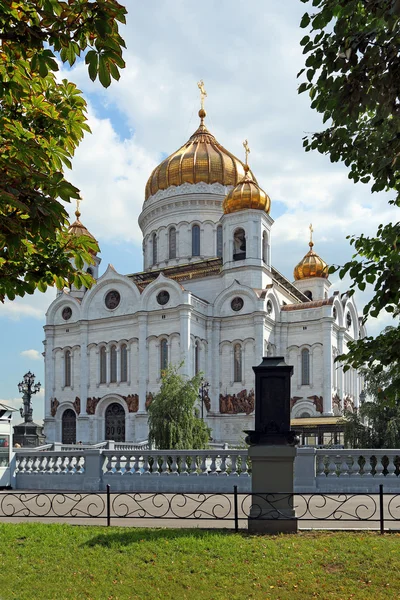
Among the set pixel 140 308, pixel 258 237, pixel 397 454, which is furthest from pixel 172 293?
pixel 397 454

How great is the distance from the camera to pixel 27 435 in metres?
36.8

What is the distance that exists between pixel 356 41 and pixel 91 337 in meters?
46.6

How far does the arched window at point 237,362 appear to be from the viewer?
48656mm

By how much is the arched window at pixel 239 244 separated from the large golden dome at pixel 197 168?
794 centimetres

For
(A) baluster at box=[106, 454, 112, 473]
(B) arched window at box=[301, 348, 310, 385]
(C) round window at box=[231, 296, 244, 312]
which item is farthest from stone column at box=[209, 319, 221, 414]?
(A) baluster at box=[106, 454, 112, 473]

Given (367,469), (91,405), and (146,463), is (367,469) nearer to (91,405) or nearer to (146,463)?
(146,463)

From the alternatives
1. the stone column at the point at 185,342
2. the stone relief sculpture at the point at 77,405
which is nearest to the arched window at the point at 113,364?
the stone relief sculpture at the point at 77,405

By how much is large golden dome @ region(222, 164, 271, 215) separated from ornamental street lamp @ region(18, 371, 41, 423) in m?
19.5

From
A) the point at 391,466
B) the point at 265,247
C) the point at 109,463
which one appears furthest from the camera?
the point at 265,247

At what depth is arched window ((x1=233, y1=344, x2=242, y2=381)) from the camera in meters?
48.7

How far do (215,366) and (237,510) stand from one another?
3810 centimetres

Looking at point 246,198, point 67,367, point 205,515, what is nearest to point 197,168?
point 246,198

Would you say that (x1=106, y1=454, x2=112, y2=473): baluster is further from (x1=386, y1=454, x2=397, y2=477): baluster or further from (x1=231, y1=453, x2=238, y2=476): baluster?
(x1=386, y1=454, x2=397, y2=477): baluster

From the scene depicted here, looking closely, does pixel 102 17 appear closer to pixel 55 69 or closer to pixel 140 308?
pixel 55 69
